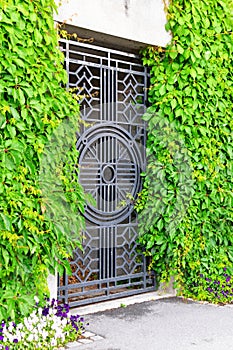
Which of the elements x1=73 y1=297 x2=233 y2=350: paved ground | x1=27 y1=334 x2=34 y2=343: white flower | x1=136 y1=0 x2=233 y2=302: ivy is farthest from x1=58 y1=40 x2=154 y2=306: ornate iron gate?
x1=27 y1=334 x2=34 y2=343: white flower

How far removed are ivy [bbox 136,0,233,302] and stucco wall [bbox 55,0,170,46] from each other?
0.13 metres

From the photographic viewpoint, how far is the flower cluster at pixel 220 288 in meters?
4.34

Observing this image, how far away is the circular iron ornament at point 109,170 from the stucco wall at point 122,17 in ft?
2.75

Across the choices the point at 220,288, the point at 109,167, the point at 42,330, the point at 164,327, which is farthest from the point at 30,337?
the point at 220,288

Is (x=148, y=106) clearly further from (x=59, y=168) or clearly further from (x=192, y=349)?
(x=192, y=349)

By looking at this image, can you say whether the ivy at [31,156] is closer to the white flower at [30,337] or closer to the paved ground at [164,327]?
the white flower at [30,337]

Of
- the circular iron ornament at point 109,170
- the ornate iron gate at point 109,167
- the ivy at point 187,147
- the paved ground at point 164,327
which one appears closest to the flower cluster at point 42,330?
the paved ground at point 164,327

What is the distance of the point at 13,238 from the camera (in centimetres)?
304

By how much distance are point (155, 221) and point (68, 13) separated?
2.00 meters

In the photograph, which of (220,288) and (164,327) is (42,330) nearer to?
(164,327)

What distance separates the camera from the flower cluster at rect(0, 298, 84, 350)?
289 cm

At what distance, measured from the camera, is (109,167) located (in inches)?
166

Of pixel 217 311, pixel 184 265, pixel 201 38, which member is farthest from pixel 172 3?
pixel 217 311

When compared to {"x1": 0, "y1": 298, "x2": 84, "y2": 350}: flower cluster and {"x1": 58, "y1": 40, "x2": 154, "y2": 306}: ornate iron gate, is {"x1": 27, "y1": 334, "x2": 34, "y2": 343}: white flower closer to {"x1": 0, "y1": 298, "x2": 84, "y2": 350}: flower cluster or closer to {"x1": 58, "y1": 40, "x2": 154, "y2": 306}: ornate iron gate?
{"x1": 0, "y1": 298, "x2": 84, "y2": 350}: flower cluster
